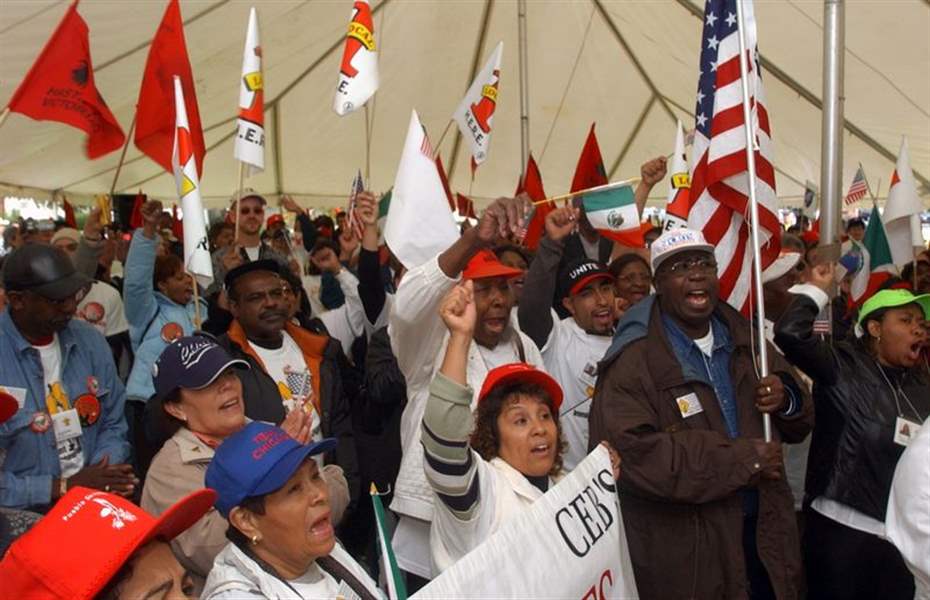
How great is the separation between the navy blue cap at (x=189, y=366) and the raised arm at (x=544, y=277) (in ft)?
4.84

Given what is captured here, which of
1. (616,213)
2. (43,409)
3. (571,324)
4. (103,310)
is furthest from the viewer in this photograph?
(103,310)

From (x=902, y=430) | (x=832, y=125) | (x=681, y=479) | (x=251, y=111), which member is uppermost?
(x=251, y=111)

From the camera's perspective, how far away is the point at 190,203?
391cm

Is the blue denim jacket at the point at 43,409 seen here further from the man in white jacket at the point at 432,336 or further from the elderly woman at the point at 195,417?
the man in white jacket at the point at 432,336

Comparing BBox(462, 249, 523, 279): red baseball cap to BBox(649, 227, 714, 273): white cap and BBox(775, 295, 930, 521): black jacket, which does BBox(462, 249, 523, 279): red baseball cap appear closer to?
BBox(649, 227, 714, 273): white cap

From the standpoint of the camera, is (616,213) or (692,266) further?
(616,213)

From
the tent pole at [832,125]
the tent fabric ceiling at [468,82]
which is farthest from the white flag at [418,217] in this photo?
the tent fabric ceiling at [468,82]

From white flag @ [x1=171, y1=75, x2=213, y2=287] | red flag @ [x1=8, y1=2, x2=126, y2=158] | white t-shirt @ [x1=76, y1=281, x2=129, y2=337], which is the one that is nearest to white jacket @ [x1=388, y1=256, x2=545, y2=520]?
white flag @ [x1=171, y1=75, x2=213, y2=287]

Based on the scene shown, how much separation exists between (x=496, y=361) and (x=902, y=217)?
373 centimetres

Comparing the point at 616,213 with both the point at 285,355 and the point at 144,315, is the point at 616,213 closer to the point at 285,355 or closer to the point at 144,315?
the point at 285,355

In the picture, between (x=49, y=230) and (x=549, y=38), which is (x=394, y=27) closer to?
(x=549, y=38)

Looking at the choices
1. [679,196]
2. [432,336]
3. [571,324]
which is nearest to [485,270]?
[432,336]

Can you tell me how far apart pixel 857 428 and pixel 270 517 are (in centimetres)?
235

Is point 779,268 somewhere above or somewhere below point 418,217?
below
